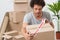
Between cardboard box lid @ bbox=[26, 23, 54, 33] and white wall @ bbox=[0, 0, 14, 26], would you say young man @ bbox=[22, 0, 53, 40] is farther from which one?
white wall @ bbox=[0, 0, 14, 26]

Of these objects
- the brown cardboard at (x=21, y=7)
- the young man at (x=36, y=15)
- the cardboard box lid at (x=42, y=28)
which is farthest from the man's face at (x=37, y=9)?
the brown cardboard at (x=21, y=7)

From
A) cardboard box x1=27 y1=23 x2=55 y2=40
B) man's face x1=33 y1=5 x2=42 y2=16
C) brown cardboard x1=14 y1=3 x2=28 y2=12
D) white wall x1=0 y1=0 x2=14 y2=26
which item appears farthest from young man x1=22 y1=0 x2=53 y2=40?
white wall x1=0 y1=0 x2=14 y2=26

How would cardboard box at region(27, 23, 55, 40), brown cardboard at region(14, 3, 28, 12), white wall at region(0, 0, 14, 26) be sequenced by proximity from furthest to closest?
white wall at region(0, 0, 14, 26) → brown cardboard at region(14, 3, 28, 12) → cardboard box at region(27, 23, 55, 40)

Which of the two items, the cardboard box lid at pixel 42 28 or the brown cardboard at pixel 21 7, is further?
the brown cardboard at pixel 21 7

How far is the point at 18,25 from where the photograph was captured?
131 inches

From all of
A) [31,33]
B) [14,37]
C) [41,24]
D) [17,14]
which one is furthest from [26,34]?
[17,14]

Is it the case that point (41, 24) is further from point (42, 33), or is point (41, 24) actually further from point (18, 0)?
point (18, 0)

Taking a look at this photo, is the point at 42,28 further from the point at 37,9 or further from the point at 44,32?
the point at 37,9

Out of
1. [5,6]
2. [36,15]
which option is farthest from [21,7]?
[36,15]

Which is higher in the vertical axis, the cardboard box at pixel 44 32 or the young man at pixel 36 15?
the young man at pixel 36 15

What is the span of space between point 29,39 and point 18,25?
201cm

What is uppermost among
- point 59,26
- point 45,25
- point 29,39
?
point 45,25

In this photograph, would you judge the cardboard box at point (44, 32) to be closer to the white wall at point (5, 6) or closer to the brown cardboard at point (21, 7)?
the brown cardboard at point (21, 7)

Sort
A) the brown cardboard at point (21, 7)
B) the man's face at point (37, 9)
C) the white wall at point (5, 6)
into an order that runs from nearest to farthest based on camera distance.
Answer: the man's face at point (37, 9), the brown cardboard at point (21, 7), the white wall at point (5, 6)
